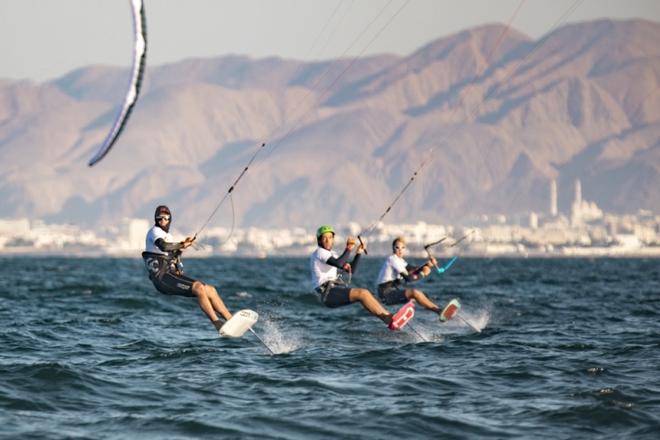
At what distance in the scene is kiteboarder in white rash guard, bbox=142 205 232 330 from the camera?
21.3m

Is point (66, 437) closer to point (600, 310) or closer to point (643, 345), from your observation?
point (643, 345)

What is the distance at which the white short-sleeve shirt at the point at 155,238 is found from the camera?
2122cm

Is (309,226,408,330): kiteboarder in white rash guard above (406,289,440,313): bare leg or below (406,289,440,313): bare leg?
above

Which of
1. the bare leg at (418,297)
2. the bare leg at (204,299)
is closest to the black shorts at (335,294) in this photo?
the bare leg at (204,299)

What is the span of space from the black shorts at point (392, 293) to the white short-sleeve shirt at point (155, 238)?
18.3 ft

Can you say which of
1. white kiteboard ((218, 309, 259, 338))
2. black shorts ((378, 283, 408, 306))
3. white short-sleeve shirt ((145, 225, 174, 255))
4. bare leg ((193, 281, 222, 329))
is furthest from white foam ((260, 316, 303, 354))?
white short-sleeve shirt ((145, 225, 174, 255))

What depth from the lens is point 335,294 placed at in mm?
22672

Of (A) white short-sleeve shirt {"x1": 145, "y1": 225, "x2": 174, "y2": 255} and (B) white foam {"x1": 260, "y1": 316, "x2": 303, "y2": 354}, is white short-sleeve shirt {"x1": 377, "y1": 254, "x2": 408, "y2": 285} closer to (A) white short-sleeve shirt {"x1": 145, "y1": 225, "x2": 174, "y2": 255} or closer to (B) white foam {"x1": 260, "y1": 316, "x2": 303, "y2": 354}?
(B) white foam {"x1": 260, "y1": 316, "x2": 303, "y2": 354}

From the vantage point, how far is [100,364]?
70.5ft

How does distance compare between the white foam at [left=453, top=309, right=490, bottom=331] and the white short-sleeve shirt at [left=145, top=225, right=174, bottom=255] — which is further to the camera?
the white foam at [left=453, top=309, right=490, bottom=331]

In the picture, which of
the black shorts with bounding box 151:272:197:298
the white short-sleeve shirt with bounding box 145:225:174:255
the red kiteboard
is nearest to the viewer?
the white short-sleeve shirt with bounding box 145:225:174:255

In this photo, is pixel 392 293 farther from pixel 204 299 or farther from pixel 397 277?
pixel 204 299

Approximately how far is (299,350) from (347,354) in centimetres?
115

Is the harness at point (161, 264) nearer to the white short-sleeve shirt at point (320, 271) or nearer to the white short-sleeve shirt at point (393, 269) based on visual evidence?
the white short-sleeve shirt at point (320, 271)
